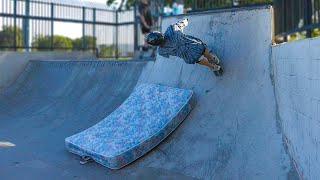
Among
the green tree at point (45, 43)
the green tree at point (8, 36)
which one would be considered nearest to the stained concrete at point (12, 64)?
the green tree at point (8, 36)

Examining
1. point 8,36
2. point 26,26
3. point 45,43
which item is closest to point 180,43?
point 8,36

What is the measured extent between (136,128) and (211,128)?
38.3 inches

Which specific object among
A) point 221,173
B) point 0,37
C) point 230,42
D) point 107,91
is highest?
point 0,37

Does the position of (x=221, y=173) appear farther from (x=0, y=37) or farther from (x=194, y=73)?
(x=0, y=37)

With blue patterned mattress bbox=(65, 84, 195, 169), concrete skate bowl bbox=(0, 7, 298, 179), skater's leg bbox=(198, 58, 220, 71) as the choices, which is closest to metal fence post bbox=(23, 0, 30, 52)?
concrete skate bowl bbox=(0, 7, 298, 179)

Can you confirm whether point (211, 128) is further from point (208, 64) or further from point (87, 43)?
point (87, 43)

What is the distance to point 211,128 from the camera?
4.48m

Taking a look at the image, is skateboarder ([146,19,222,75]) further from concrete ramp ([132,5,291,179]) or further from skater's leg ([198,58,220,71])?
concrete ramp ([132,5,291,179])

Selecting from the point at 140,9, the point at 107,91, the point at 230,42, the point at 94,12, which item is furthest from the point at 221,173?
the point at 94,12

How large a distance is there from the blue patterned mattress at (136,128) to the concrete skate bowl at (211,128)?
5.5 inches

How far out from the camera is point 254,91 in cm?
446

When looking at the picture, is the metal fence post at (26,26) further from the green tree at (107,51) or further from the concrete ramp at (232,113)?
the concrete ramp at (232,113)

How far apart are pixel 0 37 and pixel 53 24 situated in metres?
2.11

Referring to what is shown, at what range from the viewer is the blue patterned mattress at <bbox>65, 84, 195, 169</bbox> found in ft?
14.1
